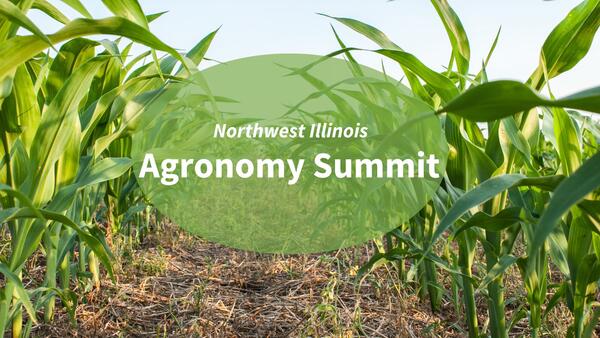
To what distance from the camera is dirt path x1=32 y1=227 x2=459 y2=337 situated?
4.47 ft

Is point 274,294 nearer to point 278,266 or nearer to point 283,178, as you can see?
point 278,266

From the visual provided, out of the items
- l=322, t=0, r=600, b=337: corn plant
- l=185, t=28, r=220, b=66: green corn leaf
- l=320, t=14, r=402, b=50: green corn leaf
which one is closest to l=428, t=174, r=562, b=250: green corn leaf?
l=322, t=0, r=600, b=337: corn plant

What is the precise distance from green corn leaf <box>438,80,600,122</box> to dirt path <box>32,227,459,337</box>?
0.90 meters

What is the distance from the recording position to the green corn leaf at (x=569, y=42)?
0.90 meters

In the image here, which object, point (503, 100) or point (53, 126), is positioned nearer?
point (503, 100)

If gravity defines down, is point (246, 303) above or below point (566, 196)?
below

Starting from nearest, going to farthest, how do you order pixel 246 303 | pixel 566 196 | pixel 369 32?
1. pixel 566 196
2. pixel 369 32
3. pixel 246 303

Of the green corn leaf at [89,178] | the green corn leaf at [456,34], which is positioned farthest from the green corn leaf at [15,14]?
the green corn leaf at [456,34]

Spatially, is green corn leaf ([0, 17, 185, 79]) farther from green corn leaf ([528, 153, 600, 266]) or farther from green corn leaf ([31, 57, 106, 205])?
green corn leaf ([528, 153, 600, 266])

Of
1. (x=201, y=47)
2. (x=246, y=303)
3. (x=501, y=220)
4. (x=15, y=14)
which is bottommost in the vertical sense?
(x=246, y=303)

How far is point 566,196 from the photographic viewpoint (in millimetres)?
371

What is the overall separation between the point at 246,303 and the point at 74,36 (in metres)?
1.08
